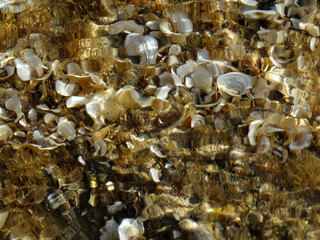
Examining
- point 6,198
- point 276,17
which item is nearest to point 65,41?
point 6,198

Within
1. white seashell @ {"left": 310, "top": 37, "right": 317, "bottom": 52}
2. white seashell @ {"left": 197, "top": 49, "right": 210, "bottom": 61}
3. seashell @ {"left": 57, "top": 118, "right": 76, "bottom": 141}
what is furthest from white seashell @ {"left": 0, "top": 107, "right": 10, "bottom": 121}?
white seashell @ {"left": 310, "top": 37, "right": 317, "bottom": 52}

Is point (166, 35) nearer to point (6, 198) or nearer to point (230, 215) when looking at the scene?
point (230, 215)

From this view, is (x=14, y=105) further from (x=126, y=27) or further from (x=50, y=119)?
(x=126, y=27)

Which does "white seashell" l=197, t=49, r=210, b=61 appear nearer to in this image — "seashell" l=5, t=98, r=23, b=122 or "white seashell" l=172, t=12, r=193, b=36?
"white seashell" l=172, t=12, r=193, b=36

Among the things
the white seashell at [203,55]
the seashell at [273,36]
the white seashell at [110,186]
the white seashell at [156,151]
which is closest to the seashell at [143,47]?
the white seashell at [203,55]

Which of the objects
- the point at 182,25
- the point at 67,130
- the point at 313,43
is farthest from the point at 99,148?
the point at 313,43

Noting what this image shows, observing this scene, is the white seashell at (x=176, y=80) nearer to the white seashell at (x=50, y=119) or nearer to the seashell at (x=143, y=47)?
the seashell at (x=143, y=47)
